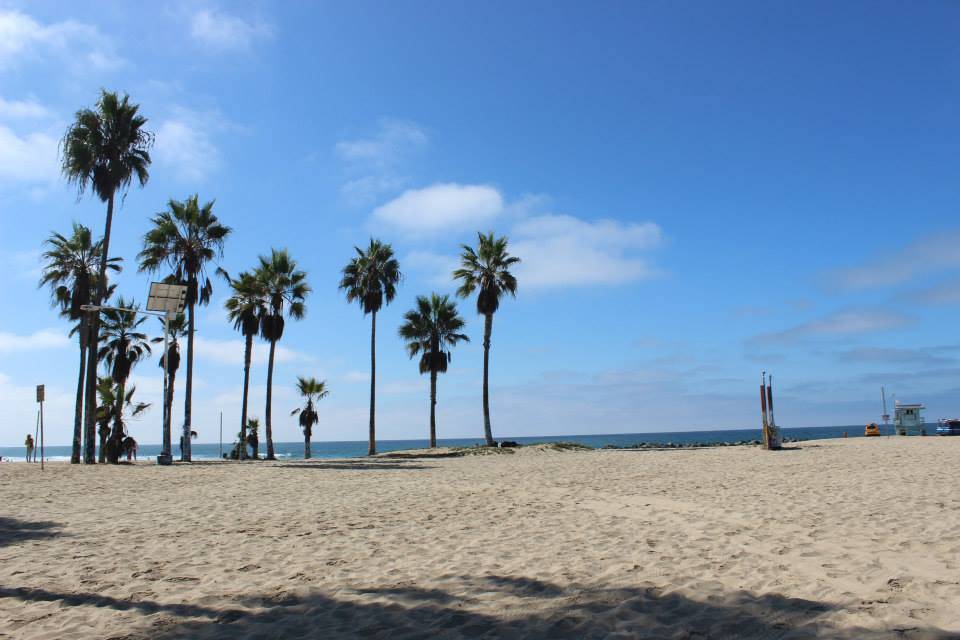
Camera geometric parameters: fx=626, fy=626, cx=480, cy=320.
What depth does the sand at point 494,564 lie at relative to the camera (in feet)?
16.9

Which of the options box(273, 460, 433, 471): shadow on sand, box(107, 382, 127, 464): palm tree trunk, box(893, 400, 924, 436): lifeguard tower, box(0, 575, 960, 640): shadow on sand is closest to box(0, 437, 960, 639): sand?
box(0, 575, 960, 640): shadow on sand

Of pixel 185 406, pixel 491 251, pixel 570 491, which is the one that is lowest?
pixel 570 491

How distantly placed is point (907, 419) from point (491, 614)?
60.6 metres

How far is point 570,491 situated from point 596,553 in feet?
22.8

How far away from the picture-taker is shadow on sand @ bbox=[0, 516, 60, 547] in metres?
9.08

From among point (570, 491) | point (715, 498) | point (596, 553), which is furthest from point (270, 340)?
point (596, 553)

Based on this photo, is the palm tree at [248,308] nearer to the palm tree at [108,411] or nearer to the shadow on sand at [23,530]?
the palm tree at [108,411]

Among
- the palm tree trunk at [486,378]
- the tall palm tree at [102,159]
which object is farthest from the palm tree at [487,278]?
the tall palm tree at [102,159]

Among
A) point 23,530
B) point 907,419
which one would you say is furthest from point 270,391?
A: point 907,419

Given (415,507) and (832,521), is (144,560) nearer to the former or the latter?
(415,507)

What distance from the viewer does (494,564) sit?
7.22 metres

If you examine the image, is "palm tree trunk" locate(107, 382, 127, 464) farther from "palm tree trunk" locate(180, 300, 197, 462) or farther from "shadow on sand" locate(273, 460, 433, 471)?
"shadow on sand" locate(273, 460, 433, 471)

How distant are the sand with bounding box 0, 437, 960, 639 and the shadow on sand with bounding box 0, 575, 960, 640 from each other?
2cm

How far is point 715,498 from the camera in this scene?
497 inches
